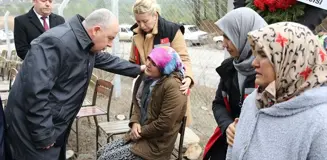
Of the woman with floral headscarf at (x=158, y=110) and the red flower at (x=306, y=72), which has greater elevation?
the red flower at (x=306, y=72)

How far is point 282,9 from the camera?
7.32 ft

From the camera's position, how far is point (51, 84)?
87.0 inches

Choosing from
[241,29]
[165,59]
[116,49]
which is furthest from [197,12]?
[241,29]

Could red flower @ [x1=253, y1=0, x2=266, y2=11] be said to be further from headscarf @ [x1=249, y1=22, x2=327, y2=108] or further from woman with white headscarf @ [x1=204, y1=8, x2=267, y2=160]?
headscarf @ [x1=249, y1=22, x2=327, y2=108]

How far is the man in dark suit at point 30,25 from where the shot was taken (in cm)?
396

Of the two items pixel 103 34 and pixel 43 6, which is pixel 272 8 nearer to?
pixel 103 34

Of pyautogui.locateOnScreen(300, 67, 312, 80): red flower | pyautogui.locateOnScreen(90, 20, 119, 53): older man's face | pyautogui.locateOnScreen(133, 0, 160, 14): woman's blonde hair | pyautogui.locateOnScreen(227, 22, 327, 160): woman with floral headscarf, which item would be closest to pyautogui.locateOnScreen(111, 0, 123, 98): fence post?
pyautogui.locateOnScreen(133, 0, 160, 14): woman's blonde hair

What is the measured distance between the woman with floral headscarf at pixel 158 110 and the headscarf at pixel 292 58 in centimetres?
137

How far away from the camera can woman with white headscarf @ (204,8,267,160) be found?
1.89m

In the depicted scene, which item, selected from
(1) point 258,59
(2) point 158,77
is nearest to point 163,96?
(2) point 158,77

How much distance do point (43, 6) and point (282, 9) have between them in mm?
2836

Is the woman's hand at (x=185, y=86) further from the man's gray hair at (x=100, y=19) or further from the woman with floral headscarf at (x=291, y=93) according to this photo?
the woman with floral headscarf at (x=291, y=93)

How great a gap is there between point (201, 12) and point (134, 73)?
1945 millimetres

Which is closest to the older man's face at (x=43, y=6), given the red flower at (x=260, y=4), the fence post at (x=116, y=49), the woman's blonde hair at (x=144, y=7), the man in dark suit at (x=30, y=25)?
the man in dark suit at (x=30, y=25)
